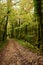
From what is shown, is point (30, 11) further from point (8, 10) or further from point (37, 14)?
point (37, 14)

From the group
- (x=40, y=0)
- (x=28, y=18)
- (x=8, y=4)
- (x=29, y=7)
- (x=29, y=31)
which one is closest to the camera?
(x=40, y=0)

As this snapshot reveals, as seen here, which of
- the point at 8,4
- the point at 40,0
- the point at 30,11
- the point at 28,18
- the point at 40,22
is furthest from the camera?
the point at 28,18

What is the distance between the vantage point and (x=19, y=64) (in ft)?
35.0

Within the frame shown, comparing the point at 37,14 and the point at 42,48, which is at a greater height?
the point at 37,14

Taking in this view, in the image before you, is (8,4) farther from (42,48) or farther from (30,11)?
(42,48)

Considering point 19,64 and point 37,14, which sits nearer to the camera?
point 19,64

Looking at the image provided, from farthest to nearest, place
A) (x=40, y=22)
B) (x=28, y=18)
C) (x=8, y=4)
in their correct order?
1. (x=28, y=18)
2. (x=8, y=4)
3. (x=40, y=22)

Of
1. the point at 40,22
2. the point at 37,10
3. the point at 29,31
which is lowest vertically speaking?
the point at 29,31

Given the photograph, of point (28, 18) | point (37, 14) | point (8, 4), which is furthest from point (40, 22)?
point (28, 18)

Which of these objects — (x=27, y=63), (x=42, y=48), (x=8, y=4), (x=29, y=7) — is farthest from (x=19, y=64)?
(x=29, y=7)

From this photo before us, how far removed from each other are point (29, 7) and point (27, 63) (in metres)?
11.6

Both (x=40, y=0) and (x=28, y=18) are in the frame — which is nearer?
(x=40, y=0)

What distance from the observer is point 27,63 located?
1087 cm

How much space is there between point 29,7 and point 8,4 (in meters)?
3.29
